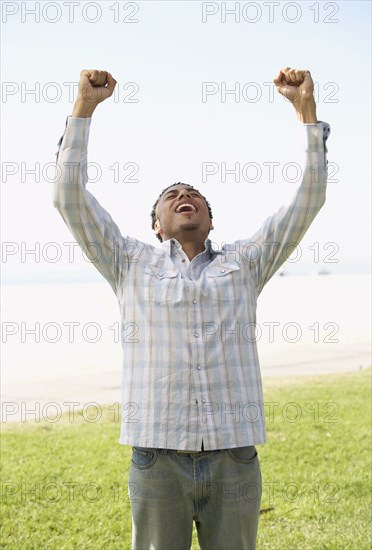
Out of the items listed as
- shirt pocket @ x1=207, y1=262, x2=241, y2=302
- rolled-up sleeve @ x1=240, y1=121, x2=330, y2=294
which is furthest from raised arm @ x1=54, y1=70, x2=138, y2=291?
rolled-up sleeve @ x1=240, y1=121, x2=330, y2=294

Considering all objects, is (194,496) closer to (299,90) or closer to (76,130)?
(76,130)

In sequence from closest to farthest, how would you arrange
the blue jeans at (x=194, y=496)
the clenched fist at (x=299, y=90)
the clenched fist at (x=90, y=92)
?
the blue jeans at (x=194, y=496) < the clenched fist at (x=90, y=92) < the clenched fist at (x=299, y=90)

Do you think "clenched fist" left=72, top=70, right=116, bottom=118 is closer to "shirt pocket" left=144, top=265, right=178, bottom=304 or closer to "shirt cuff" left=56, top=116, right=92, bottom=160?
"shirt cuff" left=56, top=116, right=92, bottom=160

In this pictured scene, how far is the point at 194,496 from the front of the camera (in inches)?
95.0

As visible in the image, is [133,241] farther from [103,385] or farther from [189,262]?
[103,385]

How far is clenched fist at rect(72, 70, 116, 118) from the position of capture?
99.3 inches

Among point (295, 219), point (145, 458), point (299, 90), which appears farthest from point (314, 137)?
point (145, 458)

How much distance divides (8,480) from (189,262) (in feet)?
11.5

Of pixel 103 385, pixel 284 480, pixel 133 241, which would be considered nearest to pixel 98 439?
pixel 284 480

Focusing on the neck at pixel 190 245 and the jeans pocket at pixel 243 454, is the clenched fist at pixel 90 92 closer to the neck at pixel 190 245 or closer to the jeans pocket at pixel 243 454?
the neck at pixel 190 245

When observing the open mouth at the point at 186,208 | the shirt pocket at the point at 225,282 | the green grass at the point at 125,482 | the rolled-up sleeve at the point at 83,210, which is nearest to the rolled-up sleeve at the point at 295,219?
the shirt pocket at the point at 225,282

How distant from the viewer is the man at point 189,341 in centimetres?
240

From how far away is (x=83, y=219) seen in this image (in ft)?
8.48

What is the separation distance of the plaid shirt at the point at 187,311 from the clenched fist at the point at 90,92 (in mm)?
41
